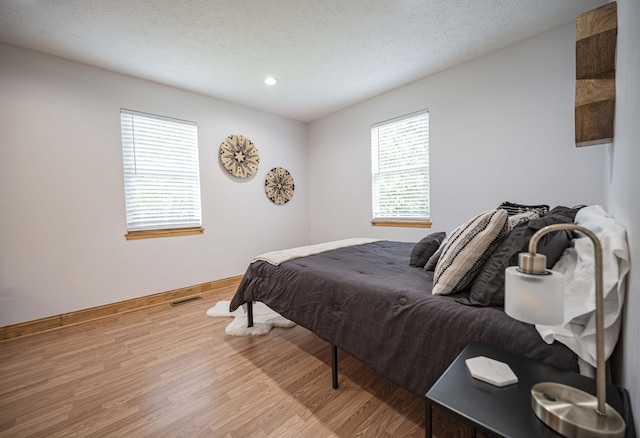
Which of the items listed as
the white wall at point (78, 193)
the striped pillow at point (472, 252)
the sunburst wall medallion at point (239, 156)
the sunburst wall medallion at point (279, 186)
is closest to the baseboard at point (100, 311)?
the white wall at point (78, 193)

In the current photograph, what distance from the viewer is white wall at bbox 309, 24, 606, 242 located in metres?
2.27

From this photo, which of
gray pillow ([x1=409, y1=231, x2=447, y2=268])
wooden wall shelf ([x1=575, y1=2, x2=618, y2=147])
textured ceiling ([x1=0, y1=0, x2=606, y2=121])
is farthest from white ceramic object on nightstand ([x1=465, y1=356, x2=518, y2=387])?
textured ceiling ([x1=0, y1=0, x2=606, y2=121])

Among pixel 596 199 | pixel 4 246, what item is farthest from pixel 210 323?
pixel 596 199

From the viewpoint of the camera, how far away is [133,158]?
9.83ft

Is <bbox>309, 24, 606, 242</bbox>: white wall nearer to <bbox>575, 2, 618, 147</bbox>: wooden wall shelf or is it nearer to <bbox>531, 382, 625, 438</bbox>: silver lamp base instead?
<bbox>575, 2, 618, 147</bbox>: wooden wall shelf

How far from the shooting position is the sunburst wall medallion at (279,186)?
4207 mm

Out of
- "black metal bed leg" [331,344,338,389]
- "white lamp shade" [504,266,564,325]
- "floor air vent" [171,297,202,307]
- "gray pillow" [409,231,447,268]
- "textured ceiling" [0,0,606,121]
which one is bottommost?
"floor air vent" [171,297,202,307]

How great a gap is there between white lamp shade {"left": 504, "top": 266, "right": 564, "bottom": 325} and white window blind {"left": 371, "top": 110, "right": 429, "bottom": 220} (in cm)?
280

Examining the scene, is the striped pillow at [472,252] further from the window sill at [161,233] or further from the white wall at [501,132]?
the window sill at [161,233]

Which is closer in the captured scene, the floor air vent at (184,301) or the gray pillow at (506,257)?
the gray pillow at (506,257)

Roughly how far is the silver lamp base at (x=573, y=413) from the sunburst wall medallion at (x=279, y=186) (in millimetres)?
3898

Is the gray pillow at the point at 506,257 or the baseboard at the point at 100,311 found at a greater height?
the gray pillow at the point at 506,257

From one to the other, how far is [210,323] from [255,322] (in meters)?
0.47

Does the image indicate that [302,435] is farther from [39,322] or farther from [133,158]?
[133,158]
